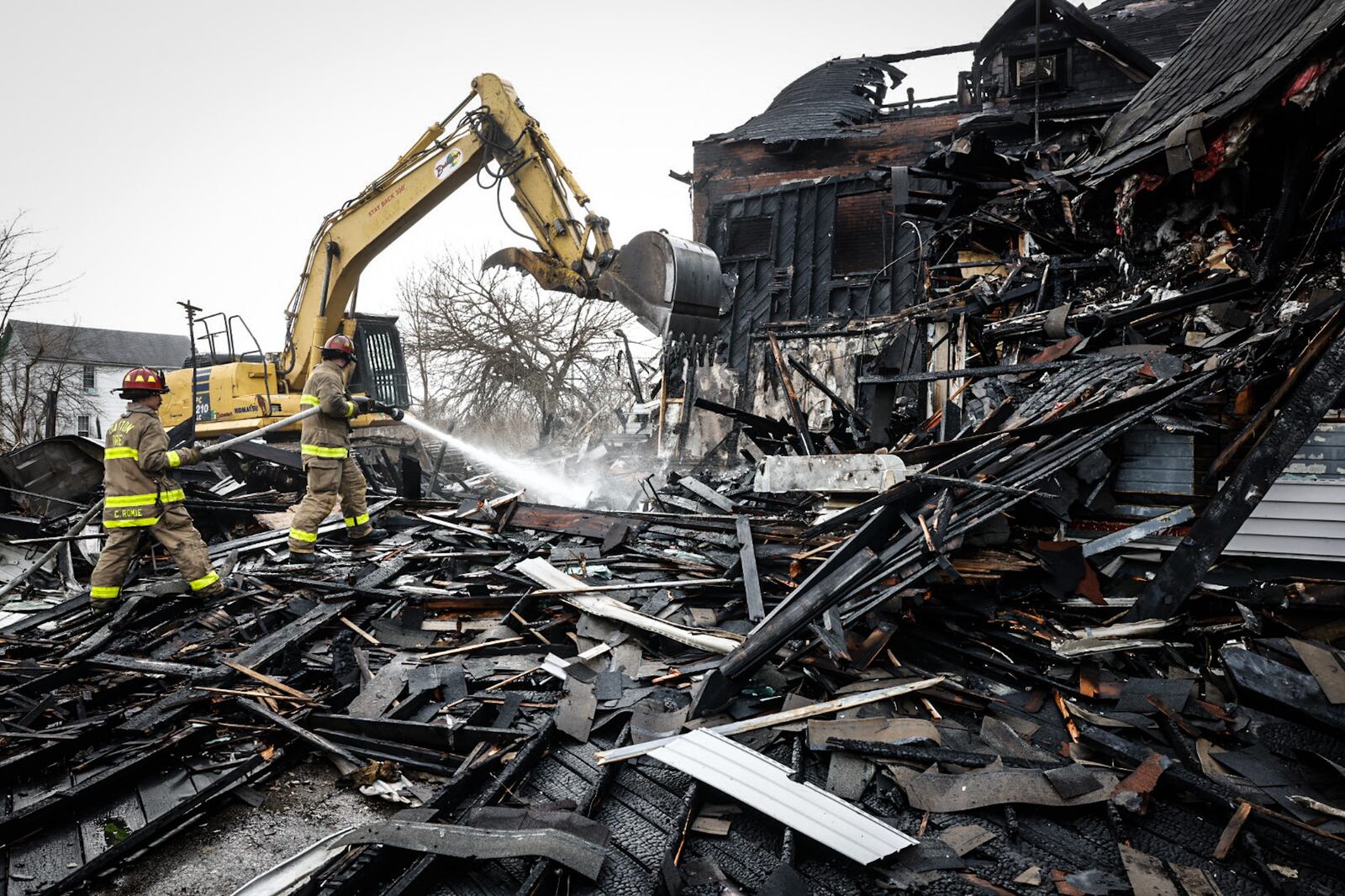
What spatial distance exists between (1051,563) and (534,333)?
2140 centimetres

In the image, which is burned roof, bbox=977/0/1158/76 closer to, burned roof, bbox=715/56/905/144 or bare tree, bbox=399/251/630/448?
burned roof, bbox=715/56/905/144

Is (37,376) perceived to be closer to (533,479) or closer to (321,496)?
(533,479)

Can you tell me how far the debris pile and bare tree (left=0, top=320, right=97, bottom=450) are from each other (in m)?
17.8

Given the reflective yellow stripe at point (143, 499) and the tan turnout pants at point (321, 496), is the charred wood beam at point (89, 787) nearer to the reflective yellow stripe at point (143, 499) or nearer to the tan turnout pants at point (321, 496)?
the reflective yellow stripe at point (143, 499)

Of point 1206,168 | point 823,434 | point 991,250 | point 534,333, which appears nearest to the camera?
point 1206,168

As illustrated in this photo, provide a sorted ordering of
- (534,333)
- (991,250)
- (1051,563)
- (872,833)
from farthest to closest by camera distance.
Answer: (534,333) → (991,250) → (1051,563) → (872,833)

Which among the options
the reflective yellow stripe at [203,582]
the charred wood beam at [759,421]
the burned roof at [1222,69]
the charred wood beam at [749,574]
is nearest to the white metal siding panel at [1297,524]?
the burned roof at [1222,69]

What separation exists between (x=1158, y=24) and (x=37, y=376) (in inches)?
1502

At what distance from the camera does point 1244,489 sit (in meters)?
4.27

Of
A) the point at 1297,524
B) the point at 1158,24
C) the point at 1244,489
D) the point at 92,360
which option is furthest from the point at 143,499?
the point at 92,360

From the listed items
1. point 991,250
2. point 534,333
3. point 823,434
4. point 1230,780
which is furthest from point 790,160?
point 1230,780

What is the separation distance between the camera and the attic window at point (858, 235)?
48.9 feet

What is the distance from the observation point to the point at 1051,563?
480 centimetres

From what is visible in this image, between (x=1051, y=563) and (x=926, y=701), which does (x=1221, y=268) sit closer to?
(x=1051, y=563)
